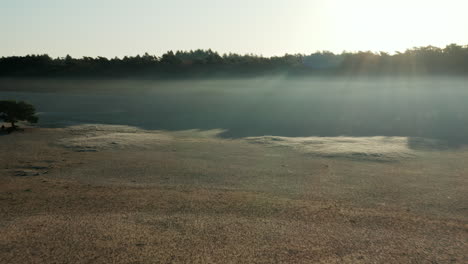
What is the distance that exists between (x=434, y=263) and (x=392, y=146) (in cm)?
783

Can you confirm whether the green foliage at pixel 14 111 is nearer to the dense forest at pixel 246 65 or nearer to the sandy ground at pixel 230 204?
the sandy ground at pixel 230 204

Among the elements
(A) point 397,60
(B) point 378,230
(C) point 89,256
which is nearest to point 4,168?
(C) point 89,256

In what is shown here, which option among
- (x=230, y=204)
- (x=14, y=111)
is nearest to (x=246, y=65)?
(x=14, y=111)

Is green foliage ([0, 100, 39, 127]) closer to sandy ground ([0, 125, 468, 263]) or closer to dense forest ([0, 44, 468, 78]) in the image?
sandy ground ([0, 125, 468, 263])

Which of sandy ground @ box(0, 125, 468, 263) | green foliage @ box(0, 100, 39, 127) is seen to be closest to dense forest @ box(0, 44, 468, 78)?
sandy ground @ box(0, 125, 468, 263)

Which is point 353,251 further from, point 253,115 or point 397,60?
point 397,60

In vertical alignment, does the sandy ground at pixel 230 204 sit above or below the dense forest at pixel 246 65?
below

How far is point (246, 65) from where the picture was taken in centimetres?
2656

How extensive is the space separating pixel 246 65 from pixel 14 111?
15.7 meters

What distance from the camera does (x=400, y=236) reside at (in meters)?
4.91

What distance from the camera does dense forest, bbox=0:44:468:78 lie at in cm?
2212

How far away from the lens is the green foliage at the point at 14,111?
13578 mm

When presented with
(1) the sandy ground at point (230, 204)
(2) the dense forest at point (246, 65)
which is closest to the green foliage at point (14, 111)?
(1) the sandy ground at point (230, 204)

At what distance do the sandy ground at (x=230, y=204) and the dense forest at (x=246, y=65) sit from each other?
12.8 meters
